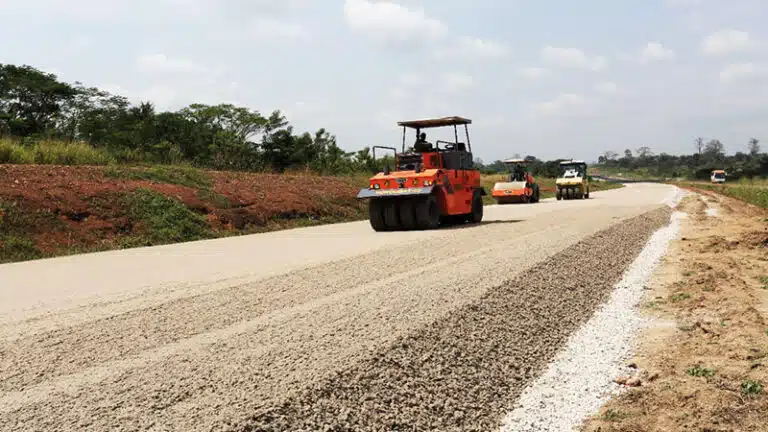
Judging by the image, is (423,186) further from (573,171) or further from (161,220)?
(573,171)

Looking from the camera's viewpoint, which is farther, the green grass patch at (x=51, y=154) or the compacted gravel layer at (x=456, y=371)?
the green grass patch at (x=51, y=154)

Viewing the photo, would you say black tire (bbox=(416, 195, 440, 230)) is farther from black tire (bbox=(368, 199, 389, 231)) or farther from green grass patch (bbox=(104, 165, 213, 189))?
green grass patch (bbox=(104, 165, 213, 189))

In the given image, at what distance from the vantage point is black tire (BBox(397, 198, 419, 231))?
15883mm

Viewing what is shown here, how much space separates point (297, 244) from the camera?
42.8 ft

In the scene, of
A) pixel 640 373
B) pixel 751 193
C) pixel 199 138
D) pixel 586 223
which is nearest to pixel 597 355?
pixel 640 373

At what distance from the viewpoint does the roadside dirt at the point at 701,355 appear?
4.27 meters

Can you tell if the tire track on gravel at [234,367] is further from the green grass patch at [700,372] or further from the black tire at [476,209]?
the black tire at [476,209]

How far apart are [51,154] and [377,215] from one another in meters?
9.35

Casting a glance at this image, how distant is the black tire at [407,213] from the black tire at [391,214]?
0.10 metres

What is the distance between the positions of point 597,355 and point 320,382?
9.04ft

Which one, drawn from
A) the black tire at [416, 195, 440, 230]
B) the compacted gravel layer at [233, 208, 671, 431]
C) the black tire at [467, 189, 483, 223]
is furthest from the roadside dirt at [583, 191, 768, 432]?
the black tire at [467, 189, 483, 223]

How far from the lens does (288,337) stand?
5.21 m

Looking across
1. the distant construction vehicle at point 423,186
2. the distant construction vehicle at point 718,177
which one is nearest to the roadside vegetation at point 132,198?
the distant construction vehicle at point 423,186

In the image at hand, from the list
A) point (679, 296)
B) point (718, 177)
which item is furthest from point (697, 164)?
point (679, 296)
